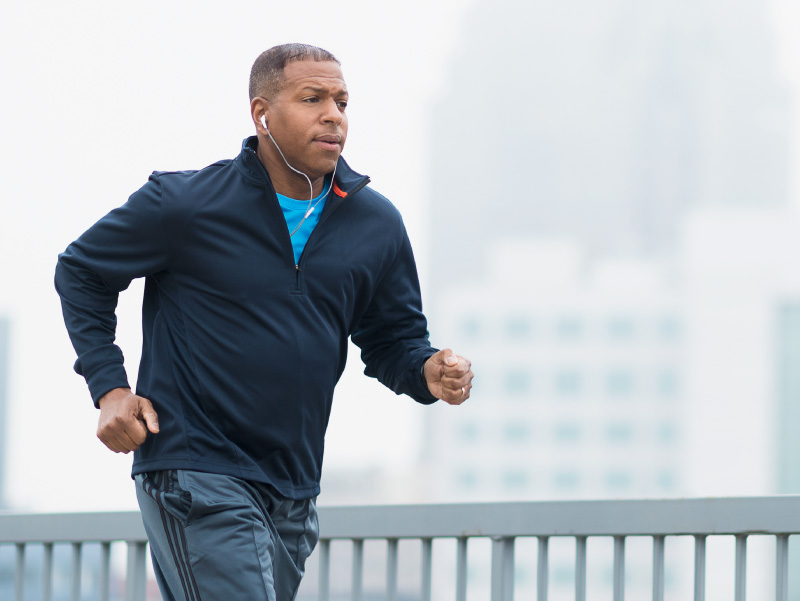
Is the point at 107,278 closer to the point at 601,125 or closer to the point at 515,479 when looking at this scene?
the point at 515,479

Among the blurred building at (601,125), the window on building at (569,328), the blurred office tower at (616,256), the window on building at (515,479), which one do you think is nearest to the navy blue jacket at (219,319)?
the blurred office tower at (616,256)

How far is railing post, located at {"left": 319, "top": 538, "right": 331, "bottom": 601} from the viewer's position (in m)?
2.83

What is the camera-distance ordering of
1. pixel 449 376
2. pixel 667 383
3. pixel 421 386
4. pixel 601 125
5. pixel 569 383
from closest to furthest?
pixel 449 376, pixel 421 386, pixel 569 383, pixel 667 383, pixel 601 125

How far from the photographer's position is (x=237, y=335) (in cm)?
222

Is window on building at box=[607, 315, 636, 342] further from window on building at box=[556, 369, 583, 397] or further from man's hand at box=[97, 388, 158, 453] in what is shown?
man's hand at box=[97, 388, 158, 453]

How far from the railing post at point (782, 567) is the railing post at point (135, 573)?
1.47 metres

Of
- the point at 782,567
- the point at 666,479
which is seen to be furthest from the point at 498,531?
the point at 666,479

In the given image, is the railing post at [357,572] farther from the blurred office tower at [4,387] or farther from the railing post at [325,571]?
the blurred office tower at [4,387]

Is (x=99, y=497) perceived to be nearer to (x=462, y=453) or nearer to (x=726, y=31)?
(x=462, y=453)

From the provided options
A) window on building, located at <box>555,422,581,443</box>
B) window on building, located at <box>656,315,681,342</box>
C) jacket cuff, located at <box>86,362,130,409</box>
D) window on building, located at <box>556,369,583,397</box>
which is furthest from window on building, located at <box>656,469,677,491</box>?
jacket cuff, located at <box>86,362,130,409</box>

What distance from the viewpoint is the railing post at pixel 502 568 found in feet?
9.00

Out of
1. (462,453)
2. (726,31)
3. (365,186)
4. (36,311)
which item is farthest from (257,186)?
(726,31)

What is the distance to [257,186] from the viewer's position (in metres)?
2.31

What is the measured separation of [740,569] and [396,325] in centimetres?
91
